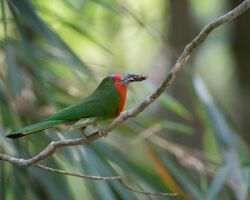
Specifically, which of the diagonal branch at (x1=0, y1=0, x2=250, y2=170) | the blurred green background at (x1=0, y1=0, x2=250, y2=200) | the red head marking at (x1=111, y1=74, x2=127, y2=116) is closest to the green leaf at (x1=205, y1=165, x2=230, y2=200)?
the blurred green background at (x1=0, y1=0, x2=250, y2=200)

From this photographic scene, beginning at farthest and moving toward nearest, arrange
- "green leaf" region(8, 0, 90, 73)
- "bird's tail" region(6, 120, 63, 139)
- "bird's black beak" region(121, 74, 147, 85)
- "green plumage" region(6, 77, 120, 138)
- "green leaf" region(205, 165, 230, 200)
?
"green leaf" region(205, 165, 230, 200), "green leaf" region(8, 0, 90, 73), "green plumage" region(6, 77, 120, 138), "bird's black beak" region(121, 74, 147, 85), "bird's tail" region(6, 120, 63, 139)

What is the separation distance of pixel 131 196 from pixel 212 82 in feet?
14.6

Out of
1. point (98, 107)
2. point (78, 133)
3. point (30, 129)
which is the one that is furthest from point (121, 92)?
point (78, 133)

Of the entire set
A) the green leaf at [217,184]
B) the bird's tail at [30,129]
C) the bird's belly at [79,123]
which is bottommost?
the green leaf at [217,184]

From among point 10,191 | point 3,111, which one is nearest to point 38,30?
point 3,111

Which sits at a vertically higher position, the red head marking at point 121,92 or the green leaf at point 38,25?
the green leaf at point 38,25

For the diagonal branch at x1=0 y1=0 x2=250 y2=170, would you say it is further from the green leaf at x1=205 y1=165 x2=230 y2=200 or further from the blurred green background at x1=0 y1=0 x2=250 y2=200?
the green leaf at x1=205 y1=165 x2=230 y2=200

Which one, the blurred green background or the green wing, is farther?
the blurred green background

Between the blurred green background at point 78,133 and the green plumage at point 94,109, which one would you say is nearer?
the green plumage at point 94,109

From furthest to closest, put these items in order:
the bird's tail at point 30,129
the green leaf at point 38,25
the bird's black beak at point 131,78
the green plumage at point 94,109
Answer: the green leaf at point 38,25, the green plumage at point 94,109, the bird's black beak at point 131,78, the bird's tail at point 30,129

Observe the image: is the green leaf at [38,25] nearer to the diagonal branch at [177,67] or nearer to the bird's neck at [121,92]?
the bird's neck at [121,92]

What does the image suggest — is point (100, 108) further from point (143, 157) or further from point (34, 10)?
point (143, 157)

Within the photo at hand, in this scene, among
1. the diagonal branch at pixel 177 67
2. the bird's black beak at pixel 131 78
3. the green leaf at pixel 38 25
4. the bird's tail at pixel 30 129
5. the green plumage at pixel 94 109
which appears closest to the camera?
the diagonal branch at pixel 177 67

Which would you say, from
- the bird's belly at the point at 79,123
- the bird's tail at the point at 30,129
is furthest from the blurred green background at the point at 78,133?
the bird's tail at the point at 30,129
